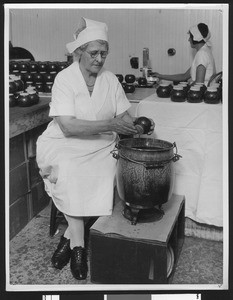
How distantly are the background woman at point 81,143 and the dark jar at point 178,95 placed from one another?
40 cm

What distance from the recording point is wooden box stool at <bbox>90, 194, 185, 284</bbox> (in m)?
1.71

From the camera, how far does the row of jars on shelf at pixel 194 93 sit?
214cm

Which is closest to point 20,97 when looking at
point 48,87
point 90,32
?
point 48,87

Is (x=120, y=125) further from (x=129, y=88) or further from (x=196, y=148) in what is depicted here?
(x=129, y=88)

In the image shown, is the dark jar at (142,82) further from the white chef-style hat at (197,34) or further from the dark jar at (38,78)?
the dark jar at (38,78)

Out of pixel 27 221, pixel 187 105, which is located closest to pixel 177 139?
pixel 187 105

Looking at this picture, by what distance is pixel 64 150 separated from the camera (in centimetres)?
194

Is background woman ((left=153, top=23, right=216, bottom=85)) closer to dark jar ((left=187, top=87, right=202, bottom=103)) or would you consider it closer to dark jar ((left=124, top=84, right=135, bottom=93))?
dark jar ((left=124, top=84, right=135, bottom=93))

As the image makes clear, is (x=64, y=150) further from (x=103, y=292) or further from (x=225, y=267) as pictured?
(x=225, y=267)

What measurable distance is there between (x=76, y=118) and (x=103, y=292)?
0.82m

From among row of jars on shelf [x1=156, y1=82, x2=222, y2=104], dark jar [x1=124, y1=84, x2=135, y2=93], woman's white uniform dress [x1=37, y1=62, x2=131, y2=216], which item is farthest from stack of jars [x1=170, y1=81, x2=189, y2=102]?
dark jar [x1=124, y1=84, x2=135, y2=93]

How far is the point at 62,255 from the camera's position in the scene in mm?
1985

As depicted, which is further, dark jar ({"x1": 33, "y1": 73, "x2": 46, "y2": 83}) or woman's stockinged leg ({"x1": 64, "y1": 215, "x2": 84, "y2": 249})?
dark jar ({"x1": 33, "y1": 73, "x2": 46, "y2": 83})

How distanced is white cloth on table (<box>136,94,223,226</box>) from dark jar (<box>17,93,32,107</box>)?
641 mm
